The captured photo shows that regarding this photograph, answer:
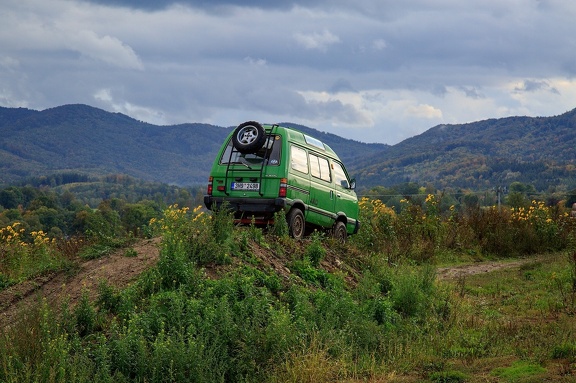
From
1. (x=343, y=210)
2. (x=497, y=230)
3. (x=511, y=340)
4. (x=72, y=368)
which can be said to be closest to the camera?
(x=72, y=368)

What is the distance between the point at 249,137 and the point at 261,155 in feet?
1.53

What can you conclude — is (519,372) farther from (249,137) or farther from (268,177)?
(249,137)

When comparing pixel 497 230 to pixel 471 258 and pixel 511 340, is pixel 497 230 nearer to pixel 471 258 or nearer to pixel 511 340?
pixel 471 258

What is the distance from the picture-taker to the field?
9.55m

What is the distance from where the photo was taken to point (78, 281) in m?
11.9

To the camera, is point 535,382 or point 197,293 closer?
point 535,382

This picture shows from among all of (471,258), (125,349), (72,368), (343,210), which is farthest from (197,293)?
(471,258)

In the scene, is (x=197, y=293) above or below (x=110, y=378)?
above

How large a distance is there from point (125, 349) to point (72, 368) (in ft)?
2.48

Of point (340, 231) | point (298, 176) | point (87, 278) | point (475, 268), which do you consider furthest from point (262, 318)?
point (475, 268)

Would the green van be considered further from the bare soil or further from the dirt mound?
the dirt mound

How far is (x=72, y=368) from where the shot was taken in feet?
29.1

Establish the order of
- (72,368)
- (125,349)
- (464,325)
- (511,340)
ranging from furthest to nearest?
(464,325)
(511,340)
(125,349)
(72,368)

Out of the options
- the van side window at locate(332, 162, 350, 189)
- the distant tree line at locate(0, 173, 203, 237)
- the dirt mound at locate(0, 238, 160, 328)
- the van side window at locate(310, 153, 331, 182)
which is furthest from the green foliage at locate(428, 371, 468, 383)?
the van side window at locate(332, 162, 350, 189)
